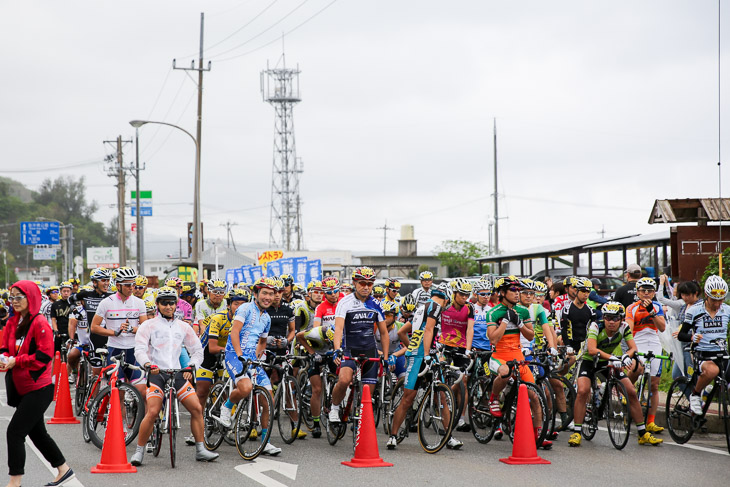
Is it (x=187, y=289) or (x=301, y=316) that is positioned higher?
(x=187, y=289)

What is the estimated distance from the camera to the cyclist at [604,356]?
10516 mm

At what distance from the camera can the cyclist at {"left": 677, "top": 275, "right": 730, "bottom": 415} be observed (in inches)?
416

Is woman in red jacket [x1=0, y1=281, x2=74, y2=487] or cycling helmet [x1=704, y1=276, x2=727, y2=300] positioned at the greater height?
cycling helmet [x1=704, y1=276, x2=727, y2=300]

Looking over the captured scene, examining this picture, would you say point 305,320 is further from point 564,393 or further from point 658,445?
point 658,445

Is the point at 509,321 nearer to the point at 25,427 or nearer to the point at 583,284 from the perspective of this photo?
the point at 583,284

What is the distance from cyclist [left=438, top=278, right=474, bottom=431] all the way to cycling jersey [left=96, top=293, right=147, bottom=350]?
399cm

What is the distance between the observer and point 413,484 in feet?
27.3

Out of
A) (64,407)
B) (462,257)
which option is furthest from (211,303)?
(462,257)

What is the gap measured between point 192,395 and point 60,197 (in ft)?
486

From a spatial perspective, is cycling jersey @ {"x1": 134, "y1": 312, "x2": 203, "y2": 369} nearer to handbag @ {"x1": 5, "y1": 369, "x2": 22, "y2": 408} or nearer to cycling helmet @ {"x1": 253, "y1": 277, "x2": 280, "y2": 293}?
cycling helmet @ {"x1": 253, "y1": 277, "x2": 280, "y2": 293}

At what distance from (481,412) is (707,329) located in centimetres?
291

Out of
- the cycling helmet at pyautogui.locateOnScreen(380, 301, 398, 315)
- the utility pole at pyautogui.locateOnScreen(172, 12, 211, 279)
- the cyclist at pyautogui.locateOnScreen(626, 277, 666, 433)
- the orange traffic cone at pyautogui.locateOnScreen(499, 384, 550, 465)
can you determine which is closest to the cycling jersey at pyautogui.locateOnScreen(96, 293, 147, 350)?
the cycling helmet at pyautogui.locateOnScreen(380, 301, 398, 315)

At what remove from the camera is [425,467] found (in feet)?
30.2

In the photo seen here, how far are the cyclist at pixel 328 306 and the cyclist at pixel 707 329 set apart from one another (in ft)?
15.4
